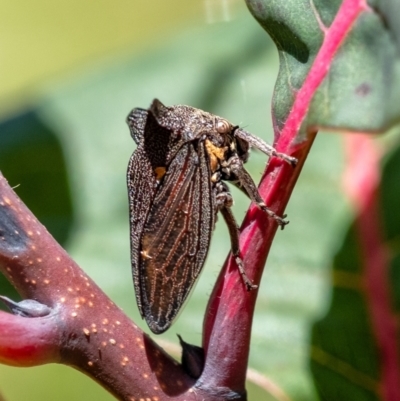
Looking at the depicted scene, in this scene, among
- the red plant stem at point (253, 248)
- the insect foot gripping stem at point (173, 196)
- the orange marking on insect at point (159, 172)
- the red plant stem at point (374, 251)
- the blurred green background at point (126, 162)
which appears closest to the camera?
the red plant stem at point (253, 248)

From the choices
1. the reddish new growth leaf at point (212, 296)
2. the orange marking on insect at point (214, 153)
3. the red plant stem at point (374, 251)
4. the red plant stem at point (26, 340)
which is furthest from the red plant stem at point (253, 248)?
the orange marking on insect at point (214, 153)

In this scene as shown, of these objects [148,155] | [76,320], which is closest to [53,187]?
[148,155]

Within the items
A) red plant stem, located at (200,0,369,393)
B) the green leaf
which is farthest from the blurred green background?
the green leaf

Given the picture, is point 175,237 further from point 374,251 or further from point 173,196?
point 374,251

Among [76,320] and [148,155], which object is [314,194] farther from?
[76,320]

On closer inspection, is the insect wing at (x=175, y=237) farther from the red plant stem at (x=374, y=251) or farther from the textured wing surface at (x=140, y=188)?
the red plant stem at (x=374, y=251)

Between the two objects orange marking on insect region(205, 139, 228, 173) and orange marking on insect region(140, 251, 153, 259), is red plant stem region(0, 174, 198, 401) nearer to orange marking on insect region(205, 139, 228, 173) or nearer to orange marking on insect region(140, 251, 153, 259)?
orange marking on insect region(140, 251, 153, 259)
